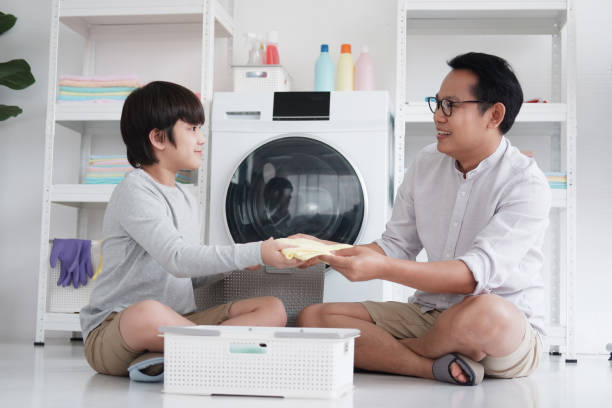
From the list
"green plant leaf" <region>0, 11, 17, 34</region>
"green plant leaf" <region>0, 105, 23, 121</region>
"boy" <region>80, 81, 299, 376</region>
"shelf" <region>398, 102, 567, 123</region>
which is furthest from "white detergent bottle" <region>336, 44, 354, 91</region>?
"green plant leaf" <region>0, 11, 17, 34</region>

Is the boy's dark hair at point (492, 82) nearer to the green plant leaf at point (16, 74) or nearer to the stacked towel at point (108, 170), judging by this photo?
the stacked towel at point (108, 170)

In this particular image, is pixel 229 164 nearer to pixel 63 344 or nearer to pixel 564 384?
pixel 63 344

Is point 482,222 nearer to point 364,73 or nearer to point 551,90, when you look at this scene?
point 364,73

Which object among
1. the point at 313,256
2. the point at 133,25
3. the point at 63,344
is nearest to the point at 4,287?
the point at 63,344

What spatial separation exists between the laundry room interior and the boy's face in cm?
2

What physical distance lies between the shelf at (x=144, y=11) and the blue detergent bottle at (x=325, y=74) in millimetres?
528

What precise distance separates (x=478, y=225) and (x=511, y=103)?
38 centimetres

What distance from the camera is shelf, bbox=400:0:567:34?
119 inches

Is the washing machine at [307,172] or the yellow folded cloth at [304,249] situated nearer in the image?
the yellow folded cloth at [304,249]

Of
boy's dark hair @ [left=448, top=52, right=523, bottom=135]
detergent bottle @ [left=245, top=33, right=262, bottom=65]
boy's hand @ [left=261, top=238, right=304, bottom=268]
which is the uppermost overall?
detergent bottle @ [left=245, top=33, right=262, bottom=65]

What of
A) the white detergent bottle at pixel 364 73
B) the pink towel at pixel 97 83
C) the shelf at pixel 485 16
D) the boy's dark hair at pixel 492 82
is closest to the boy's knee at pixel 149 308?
the boy's dark hair at pixel 492 82

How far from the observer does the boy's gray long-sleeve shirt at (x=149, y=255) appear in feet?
6.10

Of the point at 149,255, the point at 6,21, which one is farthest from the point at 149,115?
the point at 6,21

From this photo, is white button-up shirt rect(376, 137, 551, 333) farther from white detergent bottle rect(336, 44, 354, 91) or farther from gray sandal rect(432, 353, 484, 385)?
white detergent bottle rect(336, 44, 354, 91)
